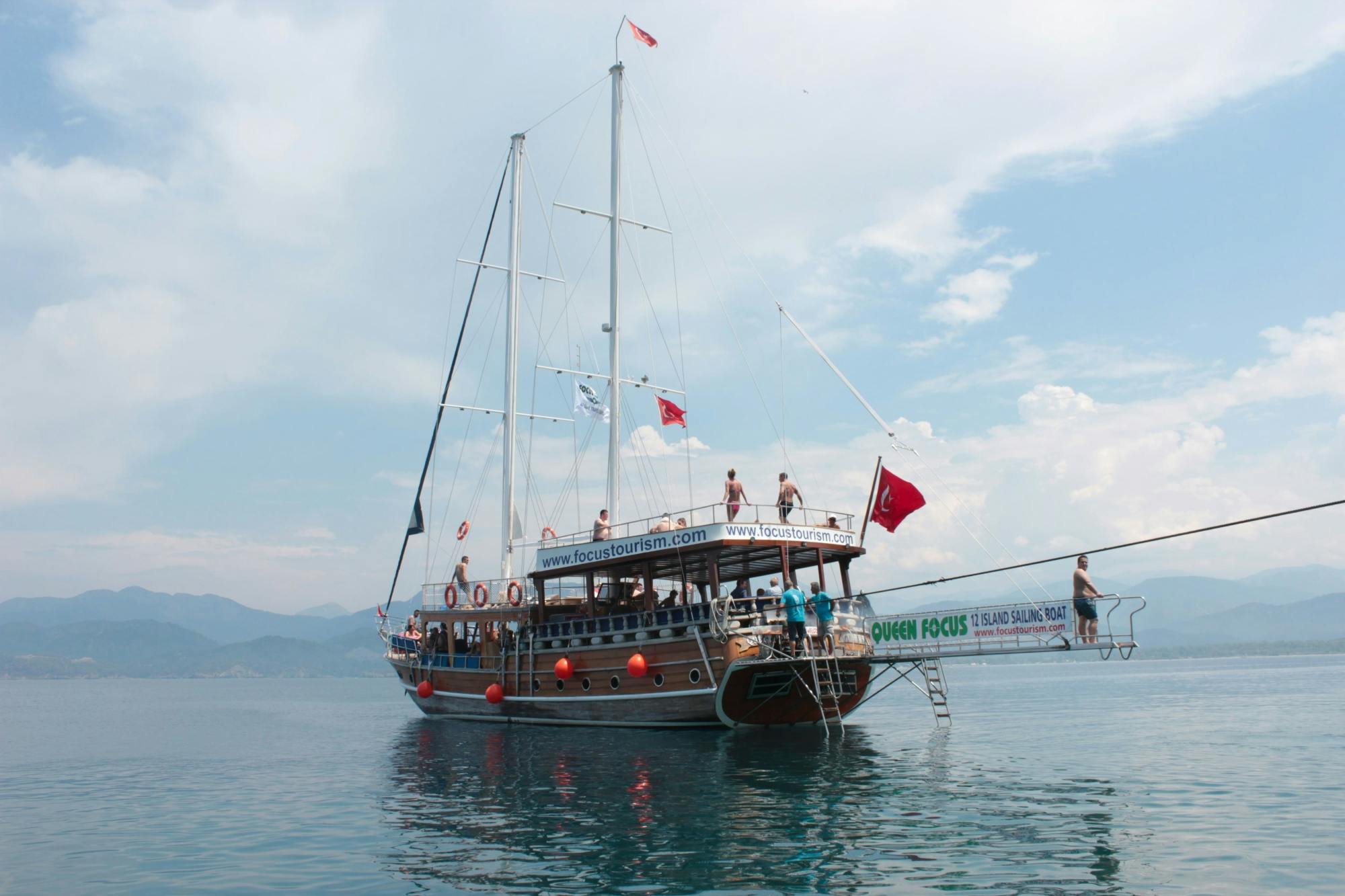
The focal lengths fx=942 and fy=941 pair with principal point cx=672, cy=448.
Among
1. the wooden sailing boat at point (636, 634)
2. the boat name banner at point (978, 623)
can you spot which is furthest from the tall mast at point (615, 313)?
the boat name banner at point (978, 623)

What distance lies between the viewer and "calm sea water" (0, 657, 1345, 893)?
38.0ft

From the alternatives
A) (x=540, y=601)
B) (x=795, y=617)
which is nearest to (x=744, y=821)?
(x=795, y=617)

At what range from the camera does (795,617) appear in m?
23.8

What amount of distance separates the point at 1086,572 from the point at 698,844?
10.5 m

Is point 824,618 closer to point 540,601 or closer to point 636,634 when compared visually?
point 636,634

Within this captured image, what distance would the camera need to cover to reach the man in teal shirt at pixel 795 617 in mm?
23672

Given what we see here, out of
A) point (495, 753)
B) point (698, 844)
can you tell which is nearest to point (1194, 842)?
point (698, 844)

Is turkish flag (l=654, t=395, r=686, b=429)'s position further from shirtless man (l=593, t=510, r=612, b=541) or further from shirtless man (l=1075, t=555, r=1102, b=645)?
shirtless man (l=1075, t=555, r=1102, b=645)

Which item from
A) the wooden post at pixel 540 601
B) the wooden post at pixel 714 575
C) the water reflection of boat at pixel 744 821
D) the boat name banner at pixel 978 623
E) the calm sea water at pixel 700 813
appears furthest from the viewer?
the wooden post at pixel 540 601

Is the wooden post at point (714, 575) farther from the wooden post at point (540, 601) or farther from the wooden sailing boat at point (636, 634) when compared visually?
the wooden post at point (540, 601)

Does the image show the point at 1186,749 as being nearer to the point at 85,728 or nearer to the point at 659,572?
the point at 659,572

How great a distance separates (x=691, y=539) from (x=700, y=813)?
10.8m

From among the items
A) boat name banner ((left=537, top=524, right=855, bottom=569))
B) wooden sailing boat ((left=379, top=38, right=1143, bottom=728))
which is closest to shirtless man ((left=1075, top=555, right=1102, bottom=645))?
wooden sailing boat ((left=379, top=38, right=1143, bottom=728))

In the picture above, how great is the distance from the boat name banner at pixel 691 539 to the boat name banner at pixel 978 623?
320 cm
